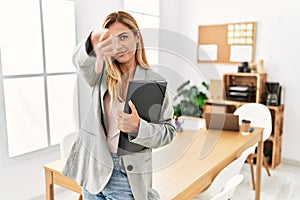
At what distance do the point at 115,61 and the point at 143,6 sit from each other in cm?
257

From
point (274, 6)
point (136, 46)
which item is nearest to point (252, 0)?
point (274, 6)

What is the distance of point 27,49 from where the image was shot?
2191 mm

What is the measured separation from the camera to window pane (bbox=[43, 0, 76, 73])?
233 cm

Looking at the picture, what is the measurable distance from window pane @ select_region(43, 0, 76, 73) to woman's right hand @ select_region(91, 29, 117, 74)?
1872 millimetres

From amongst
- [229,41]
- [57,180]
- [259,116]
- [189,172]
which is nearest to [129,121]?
[189,172]

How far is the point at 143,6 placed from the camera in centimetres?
315

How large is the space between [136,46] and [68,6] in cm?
198

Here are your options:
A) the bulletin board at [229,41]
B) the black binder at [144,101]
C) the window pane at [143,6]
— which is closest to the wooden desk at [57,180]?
the black binder at [144,101]

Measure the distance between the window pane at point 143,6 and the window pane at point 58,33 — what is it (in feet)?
2.02

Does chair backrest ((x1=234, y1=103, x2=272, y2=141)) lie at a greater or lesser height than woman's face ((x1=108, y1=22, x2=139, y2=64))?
lesser

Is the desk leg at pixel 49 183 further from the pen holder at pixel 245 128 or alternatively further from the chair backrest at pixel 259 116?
the chair backrest at pixel 259 116

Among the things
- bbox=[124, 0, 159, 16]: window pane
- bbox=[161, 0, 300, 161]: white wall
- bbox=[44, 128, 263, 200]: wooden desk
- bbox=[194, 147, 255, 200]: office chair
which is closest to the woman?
bbox=[44, 128, 263, 200]: wooden desk

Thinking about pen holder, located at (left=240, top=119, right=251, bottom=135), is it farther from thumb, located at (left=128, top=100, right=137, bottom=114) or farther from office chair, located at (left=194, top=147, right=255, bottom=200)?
thumb, located at (left=128, top=100, right=137, bottom=114)

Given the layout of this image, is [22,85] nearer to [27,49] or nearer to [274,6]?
[27,49]
